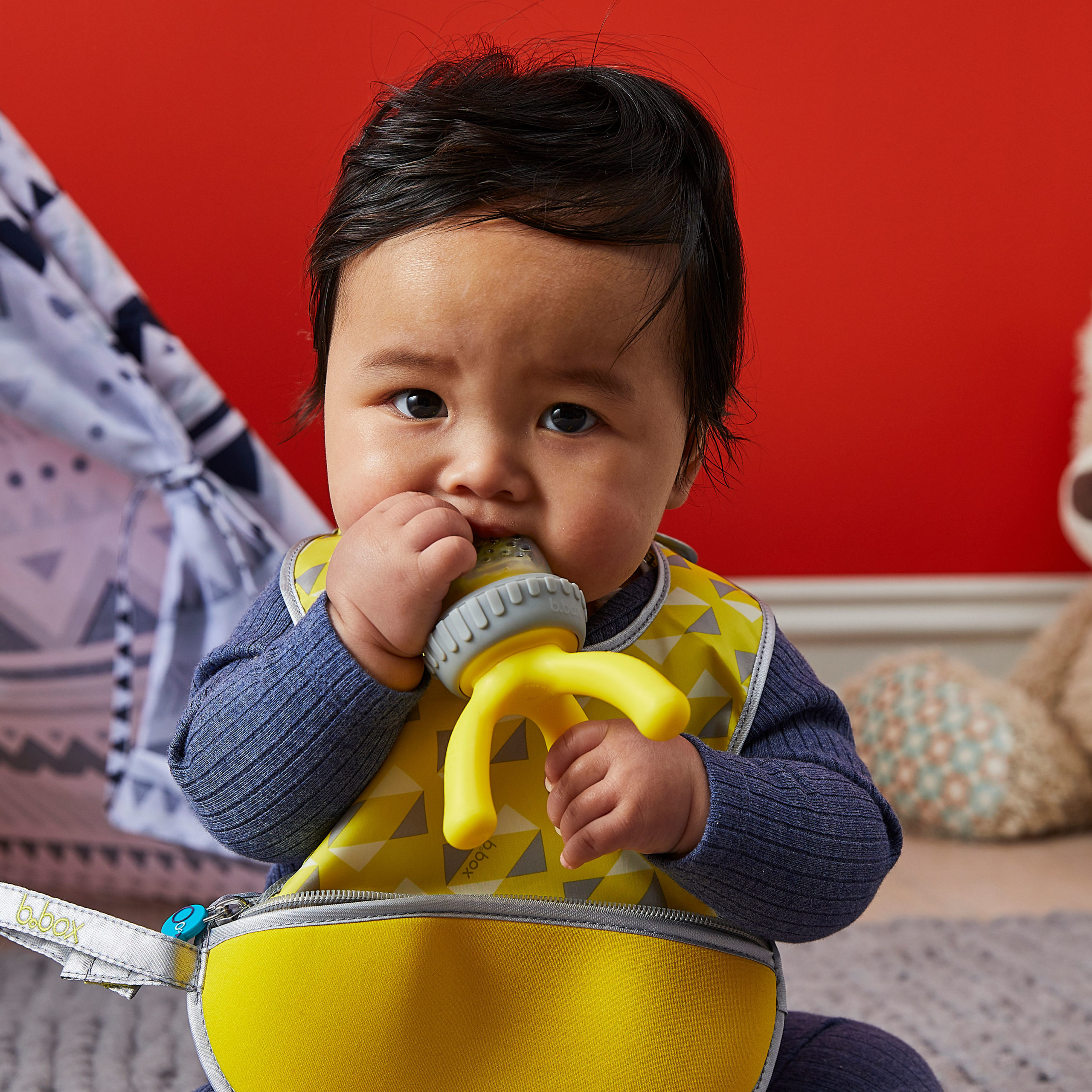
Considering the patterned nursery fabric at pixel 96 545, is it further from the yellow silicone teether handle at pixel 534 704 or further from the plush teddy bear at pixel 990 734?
the plush teddy bear at pixel 990 734

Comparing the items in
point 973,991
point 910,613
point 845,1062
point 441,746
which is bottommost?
point 910,613

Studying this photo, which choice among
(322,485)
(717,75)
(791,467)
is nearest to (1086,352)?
(791,467)

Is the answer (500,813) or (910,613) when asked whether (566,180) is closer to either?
(500,813)

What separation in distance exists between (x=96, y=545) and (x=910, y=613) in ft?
3.38

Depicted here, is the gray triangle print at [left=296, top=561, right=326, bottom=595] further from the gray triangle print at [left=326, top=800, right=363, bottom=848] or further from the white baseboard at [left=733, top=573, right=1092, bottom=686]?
the white baseboard at [left=733, top=573, right=1092, bottom=686]

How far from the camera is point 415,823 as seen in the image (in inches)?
21.1

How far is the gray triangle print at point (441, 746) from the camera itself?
538 mm

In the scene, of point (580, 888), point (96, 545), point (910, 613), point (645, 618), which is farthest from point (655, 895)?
point (910, 613)

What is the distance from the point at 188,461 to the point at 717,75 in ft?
2.63

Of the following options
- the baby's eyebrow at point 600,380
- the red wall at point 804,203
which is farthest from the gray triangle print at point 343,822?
the red wall at point 804,203

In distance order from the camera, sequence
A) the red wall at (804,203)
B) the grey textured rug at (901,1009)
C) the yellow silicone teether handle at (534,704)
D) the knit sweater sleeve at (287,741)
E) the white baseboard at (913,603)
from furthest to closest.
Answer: the white baseboard at (913,603) < the red wall at (804,203) < the grey textured rug at (901,1009) < the knit sweater sleeve at (287,741) < the yellow silicone teether handle at (534,704)

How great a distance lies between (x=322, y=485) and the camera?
1.27 m

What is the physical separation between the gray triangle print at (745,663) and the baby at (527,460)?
2 centimetres

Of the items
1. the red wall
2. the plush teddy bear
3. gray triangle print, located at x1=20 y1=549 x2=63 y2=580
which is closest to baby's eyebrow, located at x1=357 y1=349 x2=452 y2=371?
gray triangle print, located at x1=20 y1=549 x2=63 y2=580
